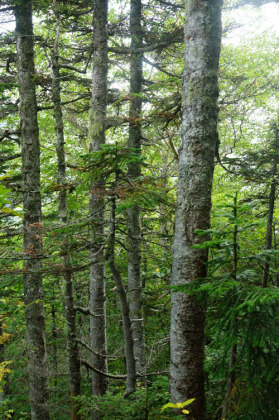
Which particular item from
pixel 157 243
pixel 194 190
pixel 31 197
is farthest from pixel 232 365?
pixel 31 197

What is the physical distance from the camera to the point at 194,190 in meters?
2.88

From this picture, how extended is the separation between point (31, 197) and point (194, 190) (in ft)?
16.4

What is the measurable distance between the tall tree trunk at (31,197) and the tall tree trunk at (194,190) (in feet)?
14.9

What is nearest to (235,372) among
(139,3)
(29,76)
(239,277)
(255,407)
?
(255,407)

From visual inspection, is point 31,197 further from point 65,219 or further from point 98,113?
point 98,113

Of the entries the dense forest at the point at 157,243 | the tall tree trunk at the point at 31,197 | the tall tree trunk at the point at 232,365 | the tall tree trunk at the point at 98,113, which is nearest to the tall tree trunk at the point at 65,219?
the dense forest at the point at 157,243

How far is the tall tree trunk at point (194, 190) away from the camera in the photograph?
282 centimetres

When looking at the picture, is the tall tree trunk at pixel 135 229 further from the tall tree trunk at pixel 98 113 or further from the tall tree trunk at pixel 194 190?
the tall tree trunk at pixel 194 190

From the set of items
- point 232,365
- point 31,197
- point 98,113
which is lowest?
point 232,365

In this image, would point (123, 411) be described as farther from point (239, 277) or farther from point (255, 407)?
point (239, 277)

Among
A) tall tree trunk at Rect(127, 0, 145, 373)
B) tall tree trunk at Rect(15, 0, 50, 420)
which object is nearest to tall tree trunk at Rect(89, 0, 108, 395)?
tall tree trunk at Rect(127, 0, 145, 373)

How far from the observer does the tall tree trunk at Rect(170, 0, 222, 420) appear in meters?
2.82

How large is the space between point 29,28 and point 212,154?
21.2ft

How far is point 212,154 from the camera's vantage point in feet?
9.67
